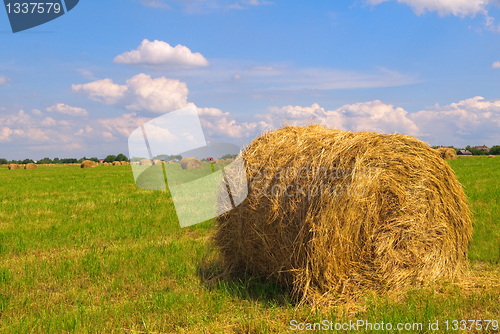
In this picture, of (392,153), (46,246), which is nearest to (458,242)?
(392,153)

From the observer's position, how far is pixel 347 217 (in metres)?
4.75

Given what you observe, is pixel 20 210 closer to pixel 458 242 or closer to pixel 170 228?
pixel 170 228

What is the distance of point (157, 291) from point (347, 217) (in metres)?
3.13

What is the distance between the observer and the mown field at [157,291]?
14.4 feet

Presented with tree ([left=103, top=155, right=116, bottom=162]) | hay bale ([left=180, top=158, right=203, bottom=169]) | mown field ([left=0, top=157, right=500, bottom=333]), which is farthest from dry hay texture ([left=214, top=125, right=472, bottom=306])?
tree ([left=103, top=155, right=116, bottom=162])

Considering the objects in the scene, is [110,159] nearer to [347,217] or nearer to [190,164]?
[190,164]

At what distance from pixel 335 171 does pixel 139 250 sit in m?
4.56

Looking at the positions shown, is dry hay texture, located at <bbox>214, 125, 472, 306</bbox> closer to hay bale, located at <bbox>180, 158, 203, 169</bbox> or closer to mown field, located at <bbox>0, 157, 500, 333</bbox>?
mown field, located at <bbox>0, 157, 500, 333</bbox>

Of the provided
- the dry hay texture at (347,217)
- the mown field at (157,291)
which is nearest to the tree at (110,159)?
the mown field at (157,291)

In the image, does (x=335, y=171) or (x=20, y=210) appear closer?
(x=335, y=171)

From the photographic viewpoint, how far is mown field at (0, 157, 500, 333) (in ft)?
14.4

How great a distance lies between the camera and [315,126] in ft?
20.7

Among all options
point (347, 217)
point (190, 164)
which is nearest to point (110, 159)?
point (190, 164)

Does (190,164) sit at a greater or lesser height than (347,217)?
greater
